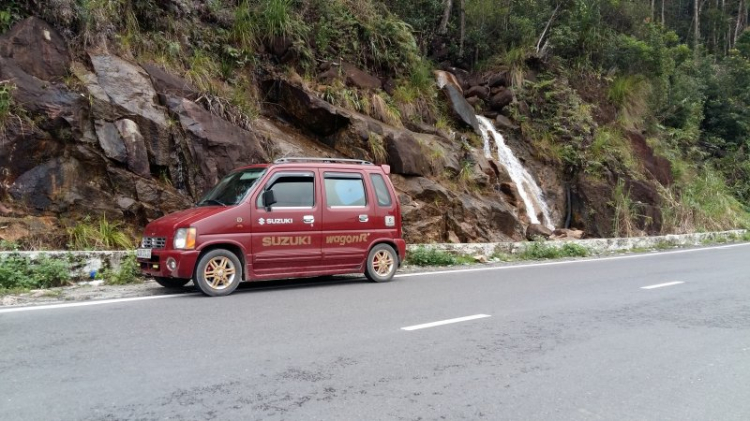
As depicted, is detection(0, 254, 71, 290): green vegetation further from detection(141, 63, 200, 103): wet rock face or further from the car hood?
detection(141, 63, 200, 103): wet rock face

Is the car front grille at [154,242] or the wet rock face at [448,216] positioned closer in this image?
the car front grille at [154,242]

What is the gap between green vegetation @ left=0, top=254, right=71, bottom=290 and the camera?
8.51m

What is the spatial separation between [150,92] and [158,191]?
2238mm

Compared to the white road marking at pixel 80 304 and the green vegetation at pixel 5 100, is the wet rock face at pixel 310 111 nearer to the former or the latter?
the green vegetation at pixel 5 100

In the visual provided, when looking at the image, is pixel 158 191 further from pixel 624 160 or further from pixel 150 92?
pixel 624 160

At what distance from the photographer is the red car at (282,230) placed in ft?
27.5

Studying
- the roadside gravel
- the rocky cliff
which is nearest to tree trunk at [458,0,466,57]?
the rocky cliff

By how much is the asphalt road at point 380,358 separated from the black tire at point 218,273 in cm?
25

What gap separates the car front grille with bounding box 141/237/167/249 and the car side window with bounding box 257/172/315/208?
165 centimetres

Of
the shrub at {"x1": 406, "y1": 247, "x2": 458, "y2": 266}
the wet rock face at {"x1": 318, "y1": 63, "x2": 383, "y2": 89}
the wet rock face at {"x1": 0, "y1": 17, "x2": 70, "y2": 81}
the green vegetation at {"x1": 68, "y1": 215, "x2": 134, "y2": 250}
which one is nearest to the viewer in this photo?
the green vegetation at {"x1": 68, "y1": 215, "x2": 134, "y2": 250}

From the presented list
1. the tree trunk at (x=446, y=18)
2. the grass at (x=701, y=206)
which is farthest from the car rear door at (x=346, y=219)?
the grass at (x=701, y=206)

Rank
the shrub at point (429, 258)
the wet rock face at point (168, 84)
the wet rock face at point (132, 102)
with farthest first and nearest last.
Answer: the shrub at point (429, 258)
the wet rock face at point (168, 84)
the wet rock face at point (132, 102)

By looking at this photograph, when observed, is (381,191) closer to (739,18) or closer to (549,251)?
(549,251)

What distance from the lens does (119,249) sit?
412 inches
